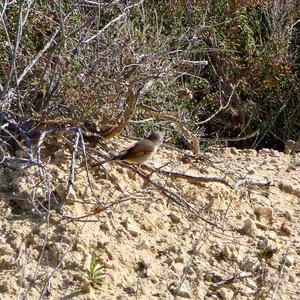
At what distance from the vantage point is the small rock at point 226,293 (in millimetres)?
5016

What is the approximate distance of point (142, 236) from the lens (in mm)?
5312

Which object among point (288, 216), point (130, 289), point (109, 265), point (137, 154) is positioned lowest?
point (288, 216)

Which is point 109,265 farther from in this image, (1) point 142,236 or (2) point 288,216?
(2) point 288,216

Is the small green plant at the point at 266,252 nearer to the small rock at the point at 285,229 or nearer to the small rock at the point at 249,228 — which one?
the small rock at the point at 249,228

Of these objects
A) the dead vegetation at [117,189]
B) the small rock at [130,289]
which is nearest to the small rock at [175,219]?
the dead vegetation at [117,189]

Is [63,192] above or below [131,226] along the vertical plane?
above

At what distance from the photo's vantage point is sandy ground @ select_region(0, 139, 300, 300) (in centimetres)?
486

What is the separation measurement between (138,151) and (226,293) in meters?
1.19

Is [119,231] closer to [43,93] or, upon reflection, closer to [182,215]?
[182,215]

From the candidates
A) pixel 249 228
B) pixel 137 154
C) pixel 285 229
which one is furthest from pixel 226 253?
pixel 137 154

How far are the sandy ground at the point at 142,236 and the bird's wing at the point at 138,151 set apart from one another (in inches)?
4.0

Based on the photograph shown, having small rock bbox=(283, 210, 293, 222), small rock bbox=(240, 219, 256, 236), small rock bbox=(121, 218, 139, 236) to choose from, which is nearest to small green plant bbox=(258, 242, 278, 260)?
small rock bbox=(240, 219, 256, 236)

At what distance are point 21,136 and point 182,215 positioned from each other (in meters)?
1.16

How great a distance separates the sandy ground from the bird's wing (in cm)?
10
